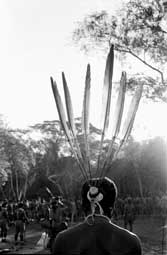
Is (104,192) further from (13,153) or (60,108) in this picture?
(13,153)

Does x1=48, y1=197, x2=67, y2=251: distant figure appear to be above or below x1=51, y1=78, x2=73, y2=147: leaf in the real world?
below

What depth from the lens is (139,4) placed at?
38.7ft

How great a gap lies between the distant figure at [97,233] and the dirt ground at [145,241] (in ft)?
31.4

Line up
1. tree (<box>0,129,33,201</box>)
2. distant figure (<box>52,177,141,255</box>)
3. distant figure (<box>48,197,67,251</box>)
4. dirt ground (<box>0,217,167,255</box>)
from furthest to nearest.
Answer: tree (<box>0,129,33,201</box>) < dirt ground (<box>0,217,167,255</box>) < distant figure (<box>48,197,67,251</box>) < distant figure (<box>52,177,141,255</box>)

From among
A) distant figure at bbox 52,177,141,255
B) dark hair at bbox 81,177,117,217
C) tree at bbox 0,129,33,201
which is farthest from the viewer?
tree at bbox 0,129,33,201

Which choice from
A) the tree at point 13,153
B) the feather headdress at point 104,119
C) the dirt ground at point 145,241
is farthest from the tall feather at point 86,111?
the tree at point 13,153

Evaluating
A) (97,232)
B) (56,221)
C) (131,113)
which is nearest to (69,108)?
(131,113)

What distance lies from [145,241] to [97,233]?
12.9 meters

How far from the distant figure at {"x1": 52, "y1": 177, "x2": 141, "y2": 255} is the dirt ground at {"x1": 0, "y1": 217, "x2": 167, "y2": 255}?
958cm

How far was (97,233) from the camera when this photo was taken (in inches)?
102

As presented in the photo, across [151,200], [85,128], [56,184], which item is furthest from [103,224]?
[56,184]

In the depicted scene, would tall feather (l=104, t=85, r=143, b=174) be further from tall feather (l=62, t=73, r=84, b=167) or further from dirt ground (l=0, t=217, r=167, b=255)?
dirt ground (l=0, t=217, r=167, b=255)

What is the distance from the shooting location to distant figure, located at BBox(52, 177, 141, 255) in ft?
8.29

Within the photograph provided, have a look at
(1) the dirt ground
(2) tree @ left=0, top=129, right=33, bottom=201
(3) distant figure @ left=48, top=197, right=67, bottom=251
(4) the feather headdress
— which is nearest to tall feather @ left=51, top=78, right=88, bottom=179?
(4) the feather headdress
